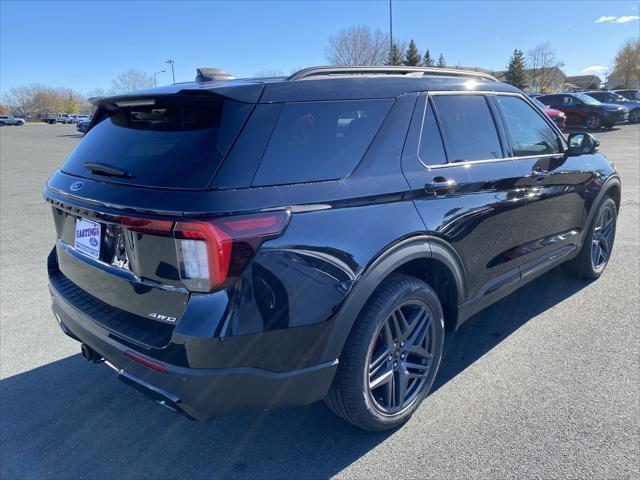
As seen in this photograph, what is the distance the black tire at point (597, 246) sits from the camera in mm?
4422

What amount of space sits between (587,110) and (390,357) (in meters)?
23.8

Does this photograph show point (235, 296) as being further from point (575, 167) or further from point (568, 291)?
point (568, 291)

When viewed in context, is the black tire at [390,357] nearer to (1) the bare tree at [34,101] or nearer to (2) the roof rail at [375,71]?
(2) the roof rail at [375,71]

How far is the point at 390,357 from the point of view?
8.38 feet

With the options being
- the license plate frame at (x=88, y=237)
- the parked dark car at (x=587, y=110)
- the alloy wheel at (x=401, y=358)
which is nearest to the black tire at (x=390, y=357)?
the alloy wheel at (x=401, y=358)

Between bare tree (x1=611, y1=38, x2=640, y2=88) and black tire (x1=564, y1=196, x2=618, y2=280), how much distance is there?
9160 cm

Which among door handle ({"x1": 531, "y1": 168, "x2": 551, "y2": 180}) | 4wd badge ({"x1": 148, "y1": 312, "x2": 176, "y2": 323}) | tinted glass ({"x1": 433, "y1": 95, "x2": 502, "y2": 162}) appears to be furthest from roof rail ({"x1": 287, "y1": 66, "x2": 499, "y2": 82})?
4wd badge ({"x1": 148, "y1": 312, "x2": 176, "y2": 323})

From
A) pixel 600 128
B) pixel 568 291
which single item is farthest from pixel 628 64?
pixel 568 291

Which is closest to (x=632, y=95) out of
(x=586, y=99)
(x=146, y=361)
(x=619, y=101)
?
(x=619, y=101)

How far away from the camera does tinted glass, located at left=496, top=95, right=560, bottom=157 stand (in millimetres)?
3451

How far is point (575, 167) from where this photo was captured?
4.00 m

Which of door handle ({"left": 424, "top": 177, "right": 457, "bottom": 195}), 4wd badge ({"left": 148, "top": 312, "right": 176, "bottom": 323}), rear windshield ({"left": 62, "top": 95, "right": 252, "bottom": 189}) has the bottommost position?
4wd badge ({"left": 148, "top": 312, "right": 176, "bottom": 323})

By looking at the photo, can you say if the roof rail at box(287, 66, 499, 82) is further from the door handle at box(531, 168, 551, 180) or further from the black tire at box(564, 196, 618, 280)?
the black tire at box(564, 196, 618, 280)

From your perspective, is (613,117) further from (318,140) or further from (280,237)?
(280,237)
